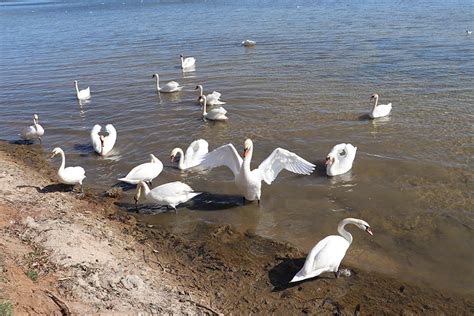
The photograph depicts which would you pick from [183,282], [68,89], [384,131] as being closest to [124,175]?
[183,282]

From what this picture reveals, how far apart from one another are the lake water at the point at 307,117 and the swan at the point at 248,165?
468 millimetres

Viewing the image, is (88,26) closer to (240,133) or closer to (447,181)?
(240,133)

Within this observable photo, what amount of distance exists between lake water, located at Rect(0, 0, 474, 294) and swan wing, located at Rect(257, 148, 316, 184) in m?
0.54

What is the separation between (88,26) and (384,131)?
35.2 meters

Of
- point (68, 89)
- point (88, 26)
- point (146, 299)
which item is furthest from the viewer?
point (88, 26)

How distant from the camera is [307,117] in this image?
15.0 m

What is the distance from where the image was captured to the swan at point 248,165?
32.2 feet

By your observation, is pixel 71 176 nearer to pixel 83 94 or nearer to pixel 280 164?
pixel 280 164

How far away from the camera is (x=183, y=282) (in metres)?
7.30

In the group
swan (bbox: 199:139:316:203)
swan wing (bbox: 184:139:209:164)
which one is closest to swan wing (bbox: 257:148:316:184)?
swan (bbox: 199:139:316:203)

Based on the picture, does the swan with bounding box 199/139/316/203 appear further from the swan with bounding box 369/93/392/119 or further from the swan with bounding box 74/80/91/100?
the swan with bounding box 74/80/91/100

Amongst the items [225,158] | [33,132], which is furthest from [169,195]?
[33,132]

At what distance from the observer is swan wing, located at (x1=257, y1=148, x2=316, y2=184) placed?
10.1 metres

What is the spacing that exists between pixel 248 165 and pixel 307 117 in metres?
5.64
